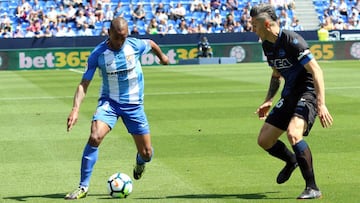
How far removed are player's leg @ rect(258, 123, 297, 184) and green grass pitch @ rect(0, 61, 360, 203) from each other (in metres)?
0.20

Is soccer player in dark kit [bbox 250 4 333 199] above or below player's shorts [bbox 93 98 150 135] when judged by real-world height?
above

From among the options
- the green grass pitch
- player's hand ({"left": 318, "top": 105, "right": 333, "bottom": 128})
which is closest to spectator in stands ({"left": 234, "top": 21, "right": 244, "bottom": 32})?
the green grass pitch

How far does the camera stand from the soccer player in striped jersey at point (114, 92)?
9336 millimetres

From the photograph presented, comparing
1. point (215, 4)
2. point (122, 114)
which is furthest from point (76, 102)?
point (215, 4)

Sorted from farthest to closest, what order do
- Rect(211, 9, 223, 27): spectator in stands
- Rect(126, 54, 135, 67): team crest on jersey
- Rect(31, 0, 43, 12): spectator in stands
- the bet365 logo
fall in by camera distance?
Rect(211, 9, 223, 27): spectator in stands < Rect(31, 0, 43, 12): spectator in stands < the bet365 logo < Rect(126, 54, 135, 67): team crest on jersey

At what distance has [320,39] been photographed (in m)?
48.0

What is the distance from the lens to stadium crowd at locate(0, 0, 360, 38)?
4662cm

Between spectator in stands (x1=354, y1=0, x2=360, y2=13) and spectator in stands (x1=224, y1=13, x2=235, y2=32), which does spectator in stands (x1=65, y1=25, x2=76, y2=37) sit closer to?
spectator in stands (x1=224, y1=13, x2=235, y2=32)

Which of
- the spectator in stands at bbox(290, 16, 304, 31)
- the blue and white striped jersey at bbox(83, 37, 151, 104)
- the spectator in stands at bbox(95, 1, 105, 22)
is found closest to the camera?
the blue and white striped jersey at bbox(83, 37, 151, 104)

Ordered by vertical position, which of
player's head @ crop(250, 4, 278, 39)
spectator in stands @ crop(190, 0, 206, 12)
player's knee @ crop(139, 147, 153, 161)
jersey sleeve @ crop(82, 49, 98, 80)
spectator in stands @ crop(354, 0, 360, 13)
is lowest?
spectator in stands @ crop(190, 0, 206, 12)

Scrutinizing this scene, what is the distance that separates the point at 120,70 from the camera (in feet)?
31.6

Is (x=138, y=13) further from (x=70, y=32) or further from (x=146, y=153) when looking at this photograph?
(x=146, y=153)

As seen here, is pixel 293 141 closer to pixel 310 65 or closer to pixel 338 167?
pixel 310 65

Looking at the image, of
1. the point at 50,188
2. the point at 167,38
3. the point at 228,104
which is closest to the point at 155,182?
the point at 50,188
